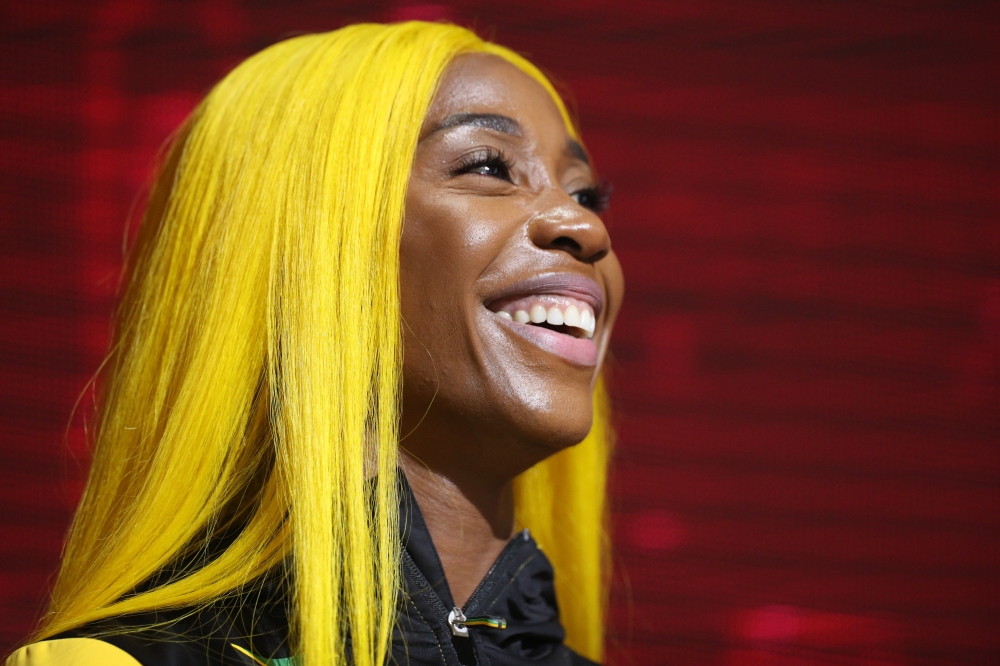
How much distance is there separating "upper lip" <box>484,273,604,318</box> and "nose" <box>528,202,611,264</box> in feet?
0.15

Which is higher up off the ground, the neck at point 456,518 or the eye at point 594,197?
the eye at point 594,197

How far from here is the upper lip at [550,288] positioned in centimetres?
134

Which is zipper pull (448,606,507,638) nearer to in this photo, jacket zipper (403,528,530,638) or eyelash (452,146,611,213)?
jacket zipper (403,528,530,638)

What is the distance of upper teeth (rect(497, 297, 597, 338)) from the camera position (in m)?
1.36

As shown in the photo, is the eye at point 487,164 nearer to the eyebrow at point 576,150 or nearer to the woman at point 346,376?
the woman at point 346,376

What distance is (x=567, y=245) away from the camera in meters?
1.42

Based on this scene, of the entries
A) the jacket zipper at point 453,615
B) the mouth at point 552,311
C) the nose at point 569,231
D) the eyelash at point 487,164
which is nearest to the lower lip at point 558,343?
the mouth at point 552,311

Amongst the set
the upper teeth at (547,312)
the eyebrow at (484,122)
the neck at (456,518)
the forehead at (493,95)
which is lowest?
the neck at (456,518)

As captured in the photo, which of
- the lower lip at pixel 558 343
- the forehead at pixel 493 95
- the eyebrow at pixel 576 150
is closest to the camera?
the lower lip at pixel 558 343

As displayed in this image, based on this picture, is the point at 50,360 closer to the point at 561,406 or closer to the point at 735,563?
the point at 561,406

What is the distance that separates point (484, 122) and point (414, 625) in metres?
0.73

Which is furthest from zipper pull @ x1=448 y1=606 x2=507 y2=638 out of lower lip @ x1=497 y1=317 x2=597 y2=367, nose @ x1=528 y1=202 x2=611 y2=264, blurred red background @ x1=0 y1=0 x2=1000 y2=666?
blurred red background @ x1=0 y1=0 x2=1000 y2=666

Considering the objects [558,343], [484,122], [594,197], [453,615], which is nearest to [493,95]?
[484,122]

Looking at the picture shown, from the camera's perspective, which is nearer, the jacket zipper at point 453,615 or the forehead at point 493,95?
the jacket zipper at point 453,615
